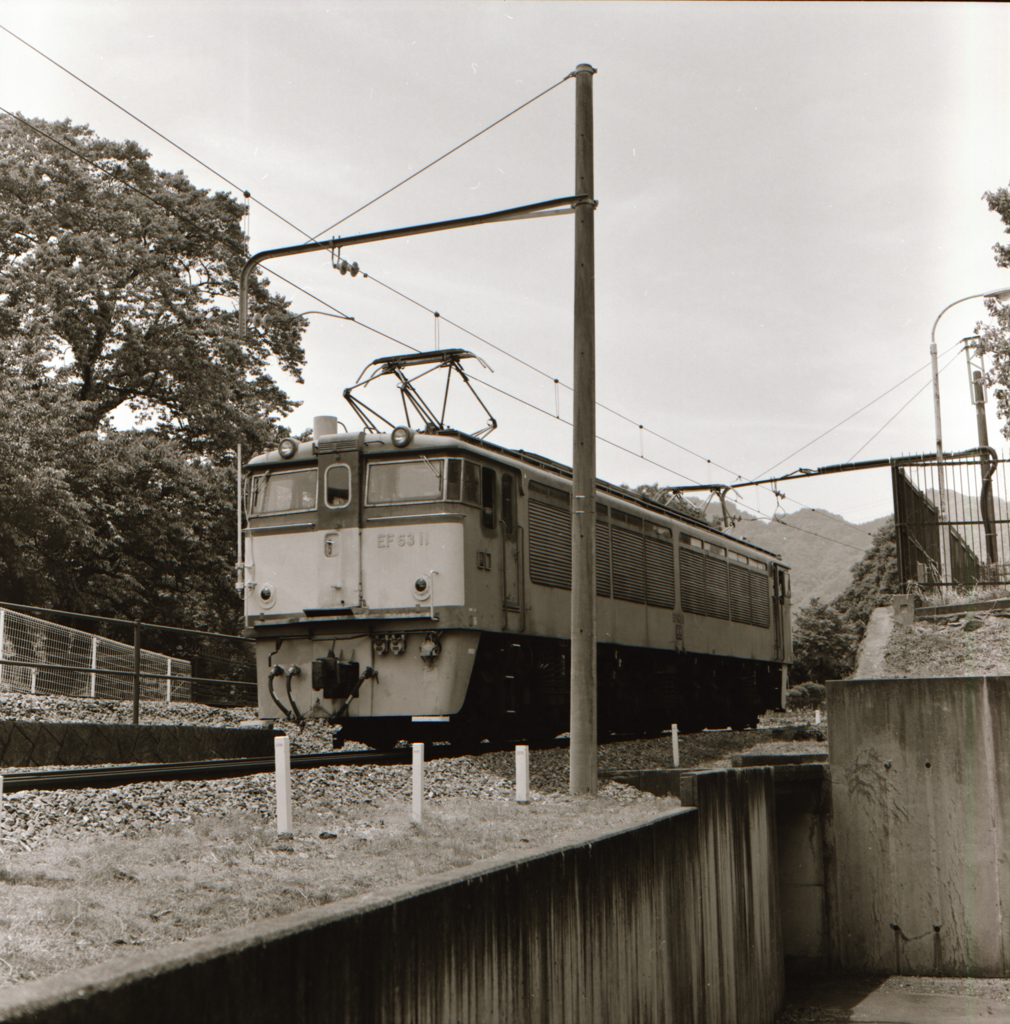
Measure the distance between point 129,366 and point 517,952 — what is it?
1037 inches

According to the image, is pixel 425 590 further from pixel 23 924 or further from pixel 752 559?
pixel 752 559

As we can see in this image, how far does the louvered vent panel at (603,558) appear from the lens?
17000 millimetres

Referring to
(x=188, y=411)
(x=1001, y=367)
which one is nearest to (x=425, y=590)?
(x=1001, y=367)

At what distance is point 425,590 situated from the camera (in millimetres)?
13672

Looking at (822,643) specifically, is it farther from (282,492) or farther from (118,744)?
(118,744)

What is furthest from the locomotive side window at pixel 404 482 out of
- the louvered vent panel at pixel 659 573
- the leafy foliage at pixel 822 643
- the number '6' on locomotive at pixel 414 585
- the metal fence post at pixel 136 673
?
the leafy foliage at pixel 822 643

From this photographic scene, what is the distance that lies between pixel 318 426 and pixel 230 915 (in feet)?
35.6

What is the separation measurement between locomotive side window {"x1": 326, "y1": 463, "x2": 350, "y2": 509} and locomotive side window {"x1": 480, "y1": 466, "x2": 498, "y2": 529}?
163 centimetres

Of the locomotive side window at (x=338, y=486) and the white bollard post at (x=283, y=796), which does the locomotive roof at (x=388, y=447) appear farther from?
the white bollard post at (x=283, y=796)

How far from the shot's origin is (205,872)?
592cm

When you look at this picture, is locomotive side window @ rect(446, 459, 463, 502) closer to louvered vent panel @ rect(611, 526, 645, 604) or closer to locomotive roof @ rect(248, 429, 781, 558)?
locomotive roof @ rect(248, 429, 781, 558)

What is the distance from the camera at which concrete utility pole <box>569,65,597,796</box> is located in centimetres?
1149

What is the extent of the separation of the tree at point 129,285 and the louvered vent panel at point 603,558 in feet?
44.7

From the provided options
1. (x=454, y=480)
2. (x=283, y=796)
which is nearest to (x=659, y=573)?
(x=454, y=480)
